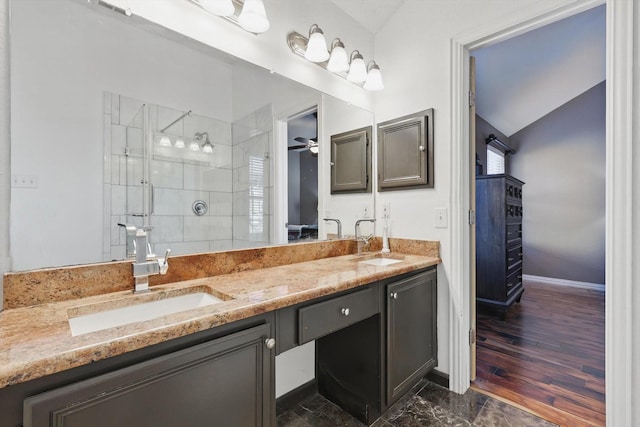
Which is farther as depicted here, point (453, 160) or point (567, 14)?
point (453, 160)

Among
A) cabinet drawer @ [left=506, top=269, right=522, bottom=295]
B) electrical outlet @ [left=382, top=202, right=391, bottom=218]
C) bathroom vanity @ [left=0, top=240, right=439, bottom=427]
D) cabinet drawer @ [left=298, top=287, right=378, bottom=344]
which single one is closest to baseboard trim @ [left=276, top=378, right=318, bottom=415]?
bathroom vanity @ [left=0, top=240, right=439, bottom=427]

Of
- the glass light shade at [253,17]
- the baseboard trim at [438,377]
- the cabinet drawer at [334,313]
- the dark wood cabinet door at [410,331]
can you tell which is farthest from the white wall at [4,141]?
the baseboard trim at [438,377]

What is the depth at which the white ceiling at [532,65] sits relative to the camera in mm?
2232

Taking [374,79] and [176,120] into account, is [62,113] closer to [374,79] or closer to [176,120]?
[176,120]

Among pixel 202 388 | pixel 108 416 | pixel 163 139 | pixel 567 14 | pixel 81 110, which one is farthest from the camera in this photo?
pixel 567 14

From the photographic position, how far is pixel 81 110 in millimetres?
1061

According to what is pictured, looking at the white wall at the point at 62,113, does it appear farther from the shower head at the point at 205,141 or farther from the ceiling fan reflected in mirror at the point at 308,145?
the ceiling fan reflected in mirror at the point at 308,145

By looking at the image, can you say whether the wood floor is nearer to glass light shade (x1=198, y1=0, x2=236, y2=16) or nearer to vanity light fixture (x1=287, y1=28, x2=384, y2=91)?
vanity light fixture (x1=287, y1=28, x2=384, y2=91)

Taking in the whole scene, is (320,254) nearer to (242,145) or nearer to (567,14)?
(242,145)

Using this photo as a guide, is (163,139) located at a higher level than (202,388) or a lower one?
higher

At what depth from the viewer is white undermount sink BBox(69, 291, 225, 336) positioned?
0.94 m

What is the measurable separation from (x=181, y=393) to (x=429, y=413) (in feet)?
4.68

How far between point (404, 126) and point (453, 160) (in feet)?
1.39
